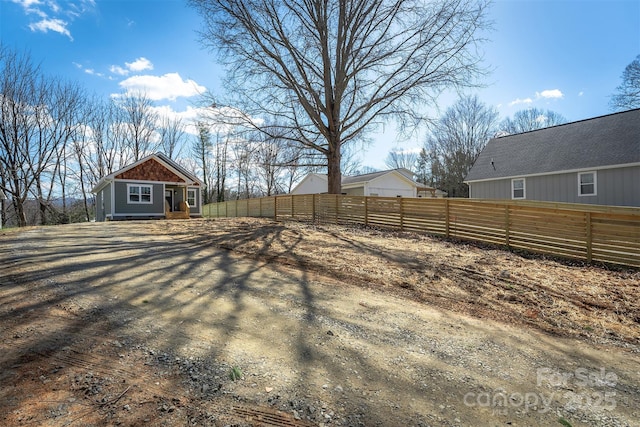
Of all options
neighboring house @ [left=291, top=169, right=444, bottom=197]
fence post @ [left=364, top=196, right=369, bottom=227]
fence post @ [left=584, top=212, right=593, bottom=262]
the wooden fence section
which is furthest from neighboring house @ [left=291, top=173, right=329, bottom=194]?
fence post @ [left=584, top=212, right=593, bottom=262]

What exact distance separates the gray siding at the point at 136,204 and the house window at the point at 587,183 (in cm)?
2362

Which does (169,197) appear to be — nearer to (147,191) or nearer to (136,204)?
(147,191)

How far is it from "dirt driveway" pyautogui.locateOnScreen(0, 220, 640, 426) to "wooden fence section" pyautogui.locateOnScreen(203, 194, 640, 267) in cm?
111

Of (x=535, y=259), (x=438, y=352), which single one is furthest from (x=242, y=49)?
(x=438, y=352)

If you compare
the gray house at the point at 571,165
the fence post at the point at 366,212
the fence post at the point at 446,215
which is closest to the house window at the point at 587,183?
the gray house at the point at 571,165

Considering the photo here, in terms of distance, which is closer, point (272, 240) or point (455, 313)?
point (455, 313)

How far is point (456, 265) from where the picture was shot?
255 inches

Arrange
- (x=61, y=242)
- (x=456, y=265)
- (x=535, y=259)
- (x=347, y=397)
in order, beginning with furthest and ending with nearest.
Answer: (x=61, y=242), (x=535, y=259), (x=456, y=265), (x=347, y=397)

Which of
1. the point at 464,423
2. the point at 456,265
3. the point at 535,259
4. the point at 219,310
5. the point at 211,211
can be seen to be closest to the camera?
the point at 464,423

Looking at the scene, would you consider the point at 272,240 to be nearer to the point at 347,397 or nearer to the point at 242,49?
the point at 347,397

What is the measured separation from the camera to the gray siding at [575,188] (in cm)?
1460

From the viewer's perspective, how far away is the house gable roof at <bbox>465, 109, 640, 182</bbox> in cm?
1538

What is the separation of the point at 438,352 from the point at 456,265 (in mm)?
3641

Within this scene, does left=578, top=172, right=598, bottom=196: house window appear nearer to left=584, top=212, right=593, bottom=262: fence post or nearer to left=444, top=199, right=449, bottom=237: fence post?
left=444, top=199, right=449, bottom=237: fence post
